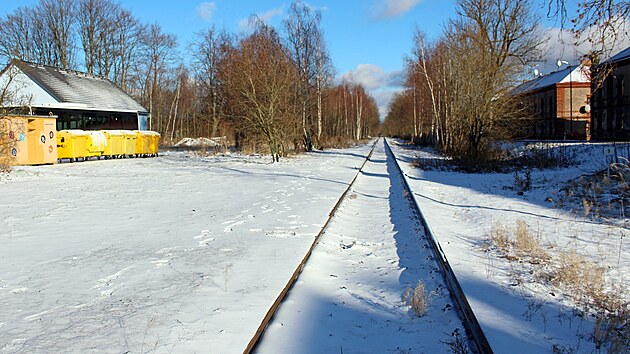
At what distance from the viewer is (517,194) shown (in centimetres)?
1409

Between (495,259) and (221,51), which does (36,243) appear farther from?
(221,51)

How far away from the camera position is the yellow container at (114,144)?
3042 centimetres

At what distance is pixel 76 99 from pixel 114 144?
7.38 meters

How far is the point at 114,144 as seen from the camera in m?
31.0

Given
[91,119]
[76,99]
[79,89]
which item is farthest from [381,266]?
[79,89]

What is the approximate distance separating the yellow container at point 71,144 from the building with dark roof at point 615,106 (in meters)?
36.7

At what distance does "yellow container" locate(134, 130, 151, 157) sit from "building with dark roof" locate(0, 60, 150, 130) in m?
5.62


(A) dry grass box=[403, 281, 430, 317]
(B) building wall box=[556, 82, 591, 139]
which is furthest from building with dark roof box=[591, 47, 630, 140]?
(A) dry grass box=[403, 281, 430, 317]

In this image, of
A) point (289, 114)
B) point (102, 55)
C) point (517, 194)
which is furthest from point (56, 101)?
point (517, 194)

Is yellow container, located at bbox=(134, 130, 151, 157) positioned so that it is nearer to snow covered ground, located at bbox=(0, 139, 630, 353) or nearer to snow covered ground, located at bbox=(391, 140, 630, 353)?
snow covered ground, located at bbox=(0, 139, 630, 353)

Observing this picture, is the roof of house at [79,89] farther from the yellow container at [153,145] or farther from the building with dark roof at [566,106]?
the building with dark roof at [566,106]

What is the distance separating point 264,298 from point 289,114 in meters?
25.0

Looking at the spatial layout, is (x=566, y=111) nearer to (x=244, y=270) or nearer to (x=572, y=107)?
(x=572, y=107)

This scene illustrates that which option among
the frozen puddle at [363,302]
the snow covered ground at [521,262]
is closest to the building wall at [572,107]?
the snow covered ground at [521,262]
